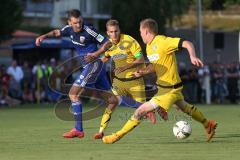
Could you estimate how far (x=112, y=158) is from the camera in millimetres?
10273

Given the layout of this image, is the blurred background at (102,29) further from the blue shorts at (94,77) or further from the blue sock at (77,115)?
the blue sock at (77,115)

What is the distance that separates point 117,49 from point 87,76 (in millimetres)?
777

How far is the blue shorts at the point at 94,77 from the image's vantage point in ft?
46.8

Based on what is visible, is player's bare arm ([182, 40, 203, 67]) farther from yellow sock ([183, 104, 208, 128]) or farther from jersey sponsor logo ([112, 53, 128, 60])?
jersey sponsor logo ([112, 53, 128, 60])

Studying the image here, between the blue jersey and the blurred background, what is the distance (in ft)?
19.5

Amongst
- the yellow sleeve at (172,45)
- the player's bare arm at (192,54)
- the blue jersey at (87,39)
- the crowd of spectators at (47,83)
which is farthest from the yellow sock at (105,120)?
the crowd of spectators at (47,83)

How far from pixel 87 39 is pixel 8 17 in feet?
81.8

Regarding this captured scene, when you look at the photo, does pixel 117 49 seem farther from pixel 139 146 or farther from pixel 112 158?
pixel 112 158

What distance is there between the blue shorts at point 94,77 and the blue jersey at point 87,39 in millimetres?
315

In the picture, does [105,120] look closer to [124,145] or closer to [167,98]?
[124,145]

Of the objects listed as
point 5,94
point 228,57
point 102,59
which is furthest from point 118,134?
point 228,57

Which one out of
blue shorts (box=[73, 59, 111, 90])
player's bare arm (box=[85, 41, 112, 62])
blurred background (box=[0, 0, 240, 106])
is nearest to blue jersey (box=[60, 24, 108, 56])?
player's bare arm (box=[85, 41, 112, 62])

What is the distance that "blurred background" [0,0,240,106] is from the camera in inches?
1332

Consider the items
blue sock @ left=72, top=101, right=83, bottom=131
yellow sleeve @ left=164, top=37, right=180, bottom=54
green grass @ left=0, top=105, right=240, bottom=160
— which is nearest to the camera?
green grass @ left=0, top=105, right=240, bottom=160
